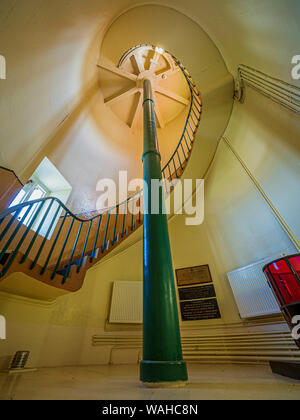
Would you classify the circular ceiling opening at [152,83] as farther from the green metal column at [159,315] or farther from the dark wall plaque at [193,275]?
the green metal column at [159,315]

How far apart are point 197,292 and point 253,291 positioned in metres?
1.10

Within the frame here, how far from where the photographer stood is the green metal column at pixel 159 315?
4.42ft

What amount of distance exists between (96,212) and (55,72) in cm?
331

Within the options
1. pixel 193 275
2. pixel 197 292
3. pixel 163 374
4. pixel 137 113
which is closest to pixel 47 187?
pixel 193 275

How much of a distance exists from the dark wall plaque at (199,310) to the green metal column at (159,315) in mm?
2406

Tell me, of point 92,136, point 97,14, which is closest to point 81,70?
point 97,14

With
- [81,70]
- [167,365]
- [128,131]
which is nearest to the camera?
[167,365]

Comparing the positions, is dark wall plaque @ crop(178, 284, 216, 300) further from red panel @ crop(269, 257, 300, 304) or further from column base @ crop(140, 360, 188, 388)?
column base @ crop(140, 360, 188, 388)

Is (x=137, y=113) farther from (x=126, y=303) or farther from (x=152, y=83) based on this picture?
(x=126, y=303)

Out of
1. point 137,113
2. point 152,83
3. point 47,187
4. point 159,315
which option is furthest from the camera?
point 137,113

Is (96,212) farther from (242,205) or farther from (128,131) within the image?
(128,131)

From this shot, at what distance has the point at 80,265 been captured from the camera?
2.78 meters

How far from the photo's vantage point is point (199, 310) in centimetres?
360

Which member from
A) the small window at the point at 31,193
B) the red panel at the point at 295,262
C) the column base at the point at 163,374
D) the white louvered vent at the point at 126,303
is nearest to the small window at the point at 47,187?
the small window at the point at 31,193
